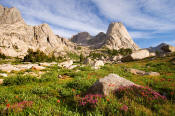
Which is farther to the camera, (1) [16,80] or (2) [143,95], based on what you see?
(1) [16,80]

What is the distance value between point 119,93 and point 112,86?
507 mm

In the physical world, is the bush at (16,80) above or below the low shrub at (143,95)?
below

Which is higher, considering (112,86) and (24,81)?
(112,86)

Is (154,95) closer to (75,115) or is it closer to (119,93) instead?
(119,93)

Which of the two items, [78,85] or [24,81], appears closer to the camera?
[78,85]

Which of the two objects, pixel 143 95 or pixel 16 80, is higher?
pixel 143 95

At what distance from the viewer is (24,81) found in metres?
9.44

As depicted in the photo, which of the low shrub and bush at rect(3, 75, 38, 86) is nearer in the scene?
the low shrub

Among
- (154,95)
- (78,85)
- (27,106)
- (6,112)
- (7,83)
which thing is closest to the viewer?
(6,112)

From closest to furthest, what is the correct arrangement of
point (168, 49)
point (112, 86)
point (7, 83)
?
1. point (112, 86)
2. point (7, 83)
3. point (168, 49)

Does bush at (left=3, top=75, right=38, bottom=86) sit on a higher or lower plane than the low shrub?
lower

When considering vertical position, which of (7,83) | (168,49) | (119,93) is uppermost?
(168,49)

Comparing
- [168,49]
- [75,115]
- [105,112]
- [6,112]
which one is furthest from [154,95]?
[168,49]

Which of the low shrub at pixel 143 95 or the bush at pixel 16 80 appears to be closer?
the low shrub at pixel 143 95
